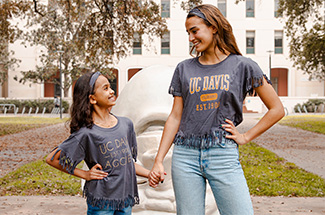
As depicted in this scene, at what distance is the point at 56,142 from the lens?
486 inches

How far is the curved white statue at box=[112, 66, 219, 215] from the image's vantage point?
3471 mm

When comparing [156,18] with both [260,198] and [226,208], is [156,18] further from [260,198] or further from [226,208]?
[226,208]

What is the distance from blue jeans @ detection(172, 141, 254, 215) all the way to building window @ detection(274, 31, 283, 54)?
37976 millimetres

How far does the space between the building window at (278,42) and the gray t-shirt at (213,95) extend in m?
37.8

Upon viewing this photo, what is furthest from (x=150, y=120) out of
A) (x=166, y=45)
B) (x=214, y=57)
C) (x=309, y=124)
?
(x=166, y=45)

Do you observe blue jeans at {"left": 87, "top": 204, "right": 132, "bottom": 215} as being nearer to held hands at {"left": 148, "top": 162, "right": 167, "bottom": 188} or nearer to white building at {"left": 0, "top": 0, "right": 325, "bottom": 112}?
held hands at {"left": 148, "top": 162, "right": 167, "bottom": 188}

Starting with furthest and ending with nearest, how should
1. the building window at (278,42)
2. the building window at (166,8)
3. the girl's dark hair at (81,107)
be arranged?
the building window at (278,42) < the building window at (166,8) < the girl's dark hair at (81,107)

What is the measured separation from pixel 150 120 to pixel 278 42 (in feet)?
121

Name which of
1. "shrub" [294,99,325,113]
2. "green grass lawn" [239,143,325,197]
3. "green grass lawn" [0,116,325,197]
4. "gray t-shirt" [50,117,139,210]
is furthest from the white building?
"gray t-shirt" [50,117,139,210]

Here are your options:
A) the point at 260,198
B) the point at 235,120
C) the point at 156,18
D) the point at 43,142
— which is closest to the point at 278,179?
the point at 260,198

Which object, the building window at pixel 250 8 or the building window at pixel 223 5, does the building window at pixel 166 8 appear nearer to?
the building window at pixel 223 5

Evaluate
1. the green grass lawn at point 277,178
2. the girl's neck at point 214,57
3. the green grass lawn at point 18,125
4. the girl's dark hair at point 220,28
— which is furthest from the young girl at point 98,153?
the green grass lawn at point 18,125

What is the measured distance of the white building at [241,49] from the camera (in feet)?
124

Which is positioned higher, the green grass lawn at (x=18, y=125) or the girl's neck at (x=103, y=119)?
the girl's neck at (x=103, y=119)
